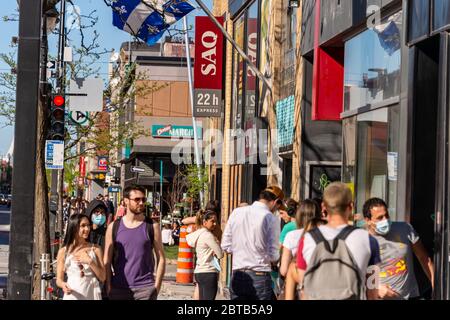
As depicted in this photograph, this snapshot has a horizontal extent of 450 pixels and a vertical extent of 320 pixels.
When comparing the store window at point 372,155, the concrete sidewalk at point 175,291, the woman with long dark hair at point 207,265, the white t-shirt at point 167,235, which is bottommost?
the concrete sidewalk at point 175,291

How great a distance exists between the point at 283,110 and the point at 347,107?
199 inches

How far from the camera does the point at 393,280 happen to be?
959cm

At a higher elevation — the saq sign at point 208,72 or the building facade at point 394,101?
the saq sign at point 208,72

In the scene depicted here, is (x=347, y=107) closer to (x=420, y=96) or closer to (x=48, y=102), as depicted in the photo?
(x=420, y=96)

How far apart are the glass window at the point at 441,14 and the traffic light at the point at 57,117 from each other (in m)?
8.56

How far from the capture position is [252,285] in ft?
37.5

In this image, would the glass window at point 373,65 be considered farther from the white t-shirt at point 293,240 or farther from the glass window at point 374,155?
the white t-shirt at point 293,240

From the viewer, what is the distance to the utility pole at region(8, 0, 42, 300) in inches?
440

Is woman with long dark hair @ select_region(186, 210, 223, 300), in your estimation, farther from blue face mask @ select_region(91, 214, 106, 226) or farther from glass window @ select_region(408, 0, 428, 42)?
glass window @ select_region(408, 0, 428, 42)

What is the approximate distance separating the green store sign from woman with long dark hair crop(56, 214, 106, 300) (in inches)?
2185

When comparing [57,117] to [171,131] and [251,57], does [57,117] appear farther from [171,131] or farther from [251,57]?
[171,131]

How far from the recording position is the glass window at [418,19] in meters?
11.5

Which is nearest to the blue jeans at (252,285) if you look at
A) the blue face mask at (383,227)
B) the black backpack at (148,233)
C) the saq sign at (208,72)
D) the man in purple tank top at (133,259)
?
the man in purple tank top at (133,259)

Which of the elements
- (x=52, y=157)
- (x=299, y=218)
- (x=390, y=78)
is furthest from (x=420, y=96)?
(x=52, y=157)
